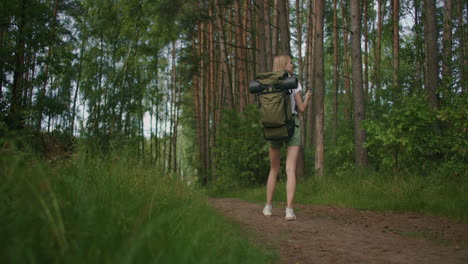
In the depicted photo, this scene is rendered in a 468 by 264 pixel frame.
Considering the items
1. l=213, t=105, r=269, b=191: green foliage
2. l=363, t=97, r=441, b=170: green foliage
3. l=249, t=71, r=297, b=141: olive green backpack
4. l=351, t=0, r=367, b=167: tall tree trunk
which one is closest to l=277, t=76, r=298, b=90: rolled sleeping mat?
l=249, t=71, r=297, b=141: olive green backpack

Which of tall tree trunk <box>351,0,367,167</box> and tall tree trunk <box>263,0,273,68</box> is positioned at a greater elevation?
tall tree trunk <box>263,0,273,68</box>

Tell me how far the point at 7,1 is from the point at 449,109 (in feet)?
47.6

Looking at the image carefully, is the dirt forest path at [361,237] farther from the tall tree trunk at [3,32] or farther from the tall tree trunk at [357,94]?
the tall tree trunk at [3,32]

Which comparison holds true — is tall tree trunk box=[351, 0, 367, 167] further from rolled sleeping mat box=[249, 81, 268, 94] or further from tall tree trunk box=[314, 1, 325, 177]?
rolled sleeping mat box=[249, 81, 268, 94]

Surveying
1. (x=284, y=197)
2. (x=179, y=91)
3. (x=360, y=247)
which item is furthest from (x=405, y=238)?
(x=179, y=91)

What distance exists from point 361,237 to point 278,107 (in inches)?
77.1

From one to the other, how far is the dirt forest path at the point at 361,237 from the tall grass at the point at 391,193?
27 centimetres

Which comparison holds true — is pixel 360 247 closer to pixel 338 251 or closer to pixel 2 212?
pixel 338 251

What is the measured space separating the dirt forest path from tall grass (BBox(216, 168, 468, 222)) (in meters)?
0.27

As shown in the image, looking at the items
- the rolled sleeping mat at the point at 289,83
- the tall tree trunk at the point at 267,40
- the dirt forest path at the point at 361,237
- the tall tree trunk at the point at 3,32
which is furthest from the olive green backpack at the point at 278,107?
the tall tree trunk at the point at 3,32

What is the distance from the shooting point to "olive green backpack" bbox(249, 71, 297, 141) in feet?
16.3

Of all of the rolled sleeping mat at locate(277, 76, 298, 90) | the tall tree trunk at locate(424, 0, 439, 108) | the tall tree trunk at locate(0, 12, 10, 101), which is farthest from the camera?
the tall tree trunk at locate(0, 12, 10, 101)

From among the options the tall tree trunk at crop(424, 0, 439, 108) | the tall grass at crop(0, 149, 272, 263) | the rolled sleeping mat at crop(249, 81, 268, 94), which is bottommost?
the tall grass at crop(0, 149, 272, 263)

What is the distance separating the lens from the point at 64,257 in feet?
4.43
